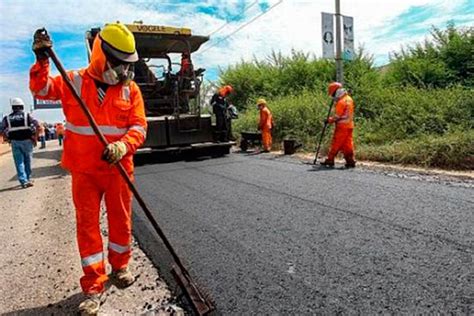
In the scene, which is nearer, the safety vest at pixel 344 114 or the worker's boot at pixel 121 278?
the worker's boot at pixel 121 278

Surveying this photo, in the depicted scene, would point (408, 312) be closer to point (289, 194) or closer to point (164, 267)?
point (164, 267)

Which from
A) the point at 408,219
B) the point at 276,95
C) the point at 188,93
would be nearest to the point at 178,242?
the point at 408,219

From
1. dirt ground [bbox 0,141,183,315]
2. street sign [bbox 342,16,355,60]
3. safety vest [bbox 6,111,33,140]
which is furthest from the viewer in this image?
street sign [bbox 342,16,355,60]

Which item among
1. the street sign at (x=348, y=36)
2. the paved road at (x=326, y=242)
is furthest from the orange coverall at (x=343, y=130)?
the street sign at (x=348, y=36)

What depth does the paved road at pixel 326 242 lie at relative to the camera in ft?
8.24

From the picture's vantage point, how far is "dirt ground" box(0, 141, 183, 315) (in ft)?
8.82

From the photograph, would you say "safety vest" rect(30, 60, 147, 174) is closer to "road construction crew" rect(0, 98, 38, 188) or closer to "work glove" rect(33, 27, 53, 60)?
"work glove" rect(33, 27, 53, 60)

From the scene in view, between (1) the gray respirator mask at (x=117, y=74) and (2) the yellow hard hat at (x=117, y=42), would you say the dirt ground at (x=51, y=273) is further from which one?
(2) the yellow hard hat at (x=117, y=42)

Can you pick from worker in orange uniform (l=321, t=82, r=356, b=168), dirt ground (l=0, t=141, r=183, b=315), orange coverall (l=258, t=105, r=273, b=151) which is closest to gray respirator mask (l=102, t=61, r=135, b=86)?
dirt ground (l=0, t=141, r=183, b=315)

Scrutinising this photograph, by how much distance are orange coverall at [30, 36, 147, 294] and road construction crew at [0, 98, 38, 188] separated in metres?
5.57

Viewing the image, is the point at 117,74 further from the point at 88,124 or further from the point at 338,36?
the point at 338,36

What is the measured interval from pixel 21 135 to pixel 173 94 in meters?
3.50

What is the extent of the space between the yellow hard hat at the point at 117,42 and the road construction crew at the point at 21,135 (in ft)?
18.6

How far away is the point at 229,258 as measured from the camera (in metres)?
3.29
